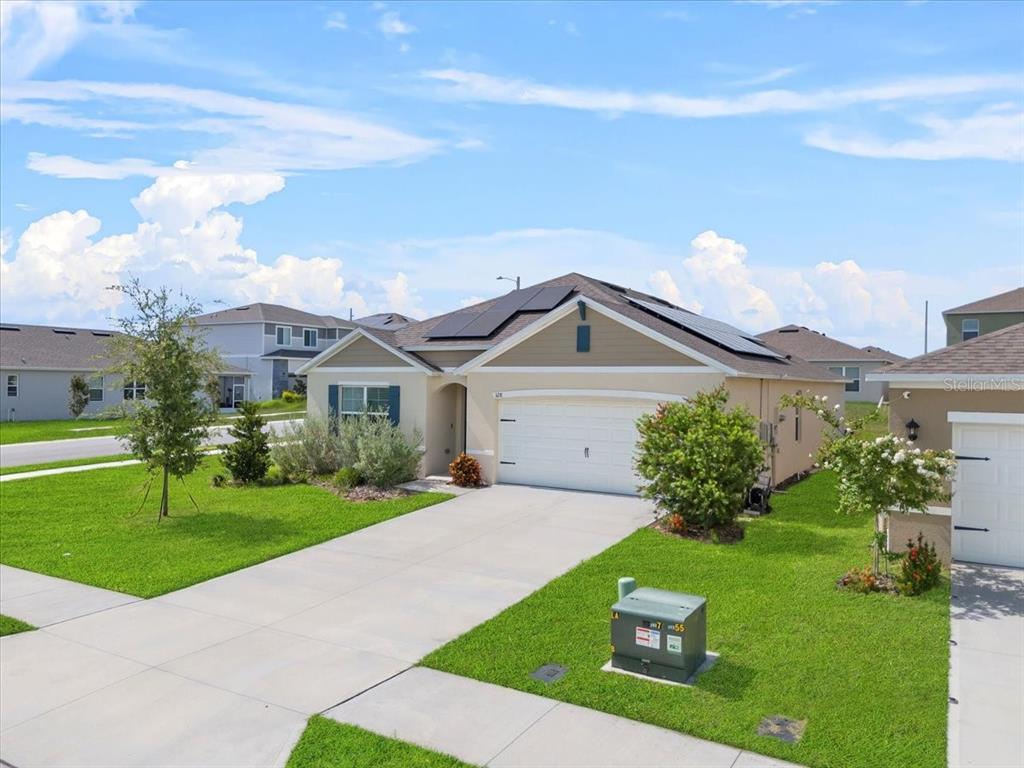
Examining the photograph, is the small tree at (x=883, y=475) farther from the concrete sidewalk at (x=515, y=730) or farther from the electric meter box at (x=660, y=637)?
the concrete sidewalk at (x=515, y=730)

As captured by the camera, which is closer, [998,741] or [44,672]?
[998,741]

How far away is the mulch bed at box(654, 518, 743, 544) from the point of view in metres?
12.4

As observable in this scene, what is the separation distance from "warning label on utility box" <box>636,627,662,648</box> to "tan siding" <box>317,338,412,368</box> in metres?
13.6

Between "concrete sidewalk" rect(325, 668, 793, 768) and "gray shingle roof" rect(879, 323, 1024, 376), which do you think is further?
"gray shingle roof" rect(879, 323, 1024, 376)

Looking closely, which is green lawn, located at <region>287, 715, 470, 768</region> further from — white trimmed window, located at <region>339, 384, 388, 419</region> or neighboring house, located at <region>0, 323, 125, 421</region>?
neighboring house, located at <region>0, 323, 125, 421</region>

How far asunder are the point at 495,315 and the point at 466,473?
5.11 metres

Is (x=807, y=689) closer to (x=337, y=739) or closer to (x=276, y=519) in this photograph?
(x=337, y=739)

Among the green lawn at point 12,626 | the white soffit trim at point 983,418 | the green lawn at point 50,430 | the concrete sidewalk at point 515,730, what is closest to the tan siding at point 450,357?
the white soffit trim at point 983,418

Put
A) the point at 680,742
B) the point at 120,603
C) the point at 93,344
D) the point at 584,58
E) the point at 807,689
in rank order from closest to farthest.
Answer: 1. the point at 680,742
2. the point at 807,689
3. the point at 120,603
4. the point at 584,58
5. the point at 93,344

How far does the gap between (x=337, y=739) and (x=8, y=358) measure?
132 feet

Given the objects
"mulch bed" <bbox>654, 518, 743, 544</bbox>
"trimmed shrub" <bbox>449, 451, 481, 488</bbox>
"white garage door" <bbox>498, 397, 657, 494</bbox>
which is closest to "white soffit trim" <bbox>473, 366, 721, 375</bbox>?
"white garage door" <bbox>498, 397, 657, 494</bbox>

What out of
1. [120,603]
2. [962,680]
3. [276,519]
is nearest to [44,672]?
[120,603]

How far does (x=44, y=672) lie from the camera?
7.27 meters

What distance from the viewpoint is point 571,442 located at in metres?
17.0
